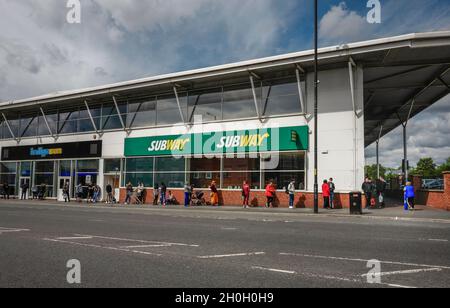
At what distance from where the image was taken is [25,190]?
37125 millimetres

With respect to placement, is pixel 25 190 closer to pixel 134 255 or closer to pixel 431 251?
pixel 134 255

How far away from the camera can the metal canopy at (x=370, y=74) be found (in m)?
20.7

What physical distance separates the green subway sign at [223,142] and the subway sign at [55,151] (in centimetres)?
392

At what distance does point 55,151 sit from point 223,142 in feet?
60.0

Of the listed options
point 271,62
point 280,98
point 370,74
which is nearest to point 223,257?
point 271,62

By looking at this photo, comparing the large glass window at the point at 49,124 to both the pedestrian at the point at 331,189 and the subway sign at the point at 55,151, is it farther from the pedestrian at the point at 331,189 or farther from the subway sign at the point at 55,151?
the pedestrian at the point at 331,189

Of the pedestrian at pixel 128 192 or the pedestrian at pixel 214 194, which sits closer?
the pedestrian at pixel 214 194

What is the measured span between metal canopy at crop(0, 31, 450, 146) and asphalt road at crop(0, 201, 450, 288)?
481 inches

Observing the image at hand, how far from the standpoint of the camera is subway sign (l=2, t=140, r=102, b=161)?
33.2 metres

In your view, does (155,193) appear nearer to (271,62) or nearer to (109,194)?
(109,194)

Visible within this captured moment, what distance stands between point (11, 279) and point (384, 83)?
2630cm

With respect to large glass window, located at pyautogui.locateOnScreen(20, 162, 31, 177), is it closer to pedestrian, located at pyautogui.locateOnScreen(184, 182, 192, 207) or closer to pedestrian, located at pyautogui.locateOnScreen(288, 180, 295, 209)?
pedestrian, located at pyautogui.locateOnScreen(184, 182, 192, 207)

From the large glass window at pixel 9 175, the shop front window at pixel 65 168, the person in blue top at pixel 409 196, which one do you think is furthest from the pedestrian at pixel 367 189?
the large glass window at pixel 9 175
